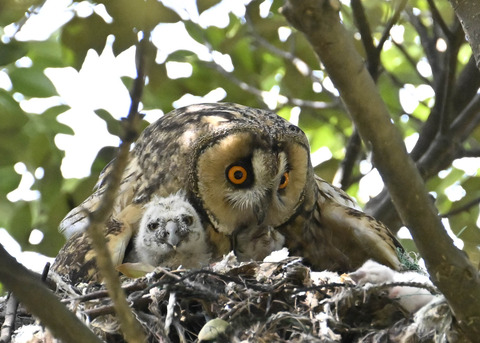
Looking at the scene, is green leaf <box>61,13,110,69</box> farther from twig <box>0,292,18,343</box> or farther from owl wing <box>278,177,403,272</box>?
owl wing <box>278,177,403,272</box>

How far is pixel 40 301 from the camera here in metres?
1.50

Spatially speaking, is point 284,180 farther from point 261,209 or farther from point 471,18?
point 471,18

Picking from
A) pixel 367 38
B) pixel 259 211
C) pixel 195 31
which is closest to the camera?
pixel 259 211

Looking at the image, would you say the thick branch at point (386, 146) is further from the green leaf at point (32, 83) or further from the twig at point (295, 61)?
the twig at point (295, 61)

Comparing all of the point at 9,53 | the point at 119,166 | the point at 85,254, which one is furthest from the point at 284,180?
the point at 119,166

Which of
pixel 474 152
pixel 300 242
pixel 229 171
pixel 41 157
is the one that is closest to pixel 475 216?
pixel 474 152

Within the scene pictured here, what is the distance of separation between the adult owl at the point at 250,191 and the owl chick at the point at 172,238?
0.10m

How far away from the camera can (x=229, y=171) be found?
355 centimetres

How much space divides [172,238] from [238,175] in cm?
46

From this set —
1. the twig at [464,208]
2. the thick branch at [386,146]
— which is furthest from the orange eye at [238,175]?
the thick branch at [386,146]

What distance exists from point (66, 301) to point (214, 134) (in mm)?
1315

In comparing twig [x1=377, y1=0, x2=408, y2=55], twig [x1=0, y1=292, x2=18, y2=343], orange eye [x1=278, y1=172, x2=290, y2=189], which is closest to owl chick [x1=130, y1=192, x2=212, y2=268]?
orange eye [x1=278, y1=172, x2=290, y2=189]

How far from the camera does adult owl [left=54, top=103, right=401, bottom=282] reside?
348cm

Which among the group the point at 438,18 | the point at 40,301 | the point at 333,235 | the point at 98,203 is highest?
the point at 438,18
